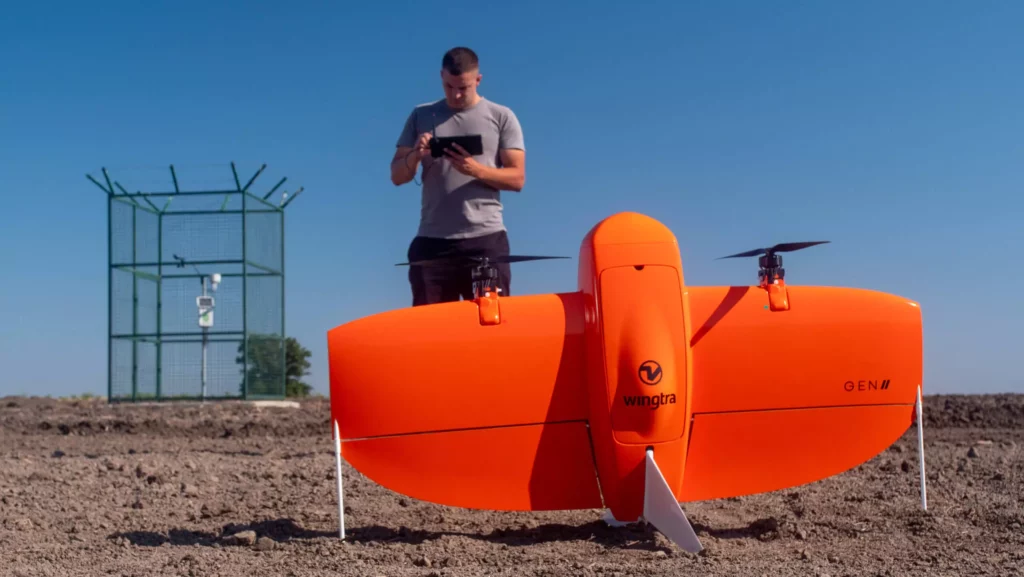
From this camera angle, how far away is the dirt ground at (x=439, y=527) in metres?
3.01

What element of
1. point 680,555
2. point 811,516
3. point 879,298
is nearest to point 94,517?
point 680,555

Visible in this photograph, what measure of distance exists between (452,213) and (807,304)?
164 centimetres

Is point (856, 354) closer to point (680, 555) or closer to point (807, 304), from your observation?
point (807, 304)

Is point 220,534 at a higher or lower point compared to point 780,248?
lower

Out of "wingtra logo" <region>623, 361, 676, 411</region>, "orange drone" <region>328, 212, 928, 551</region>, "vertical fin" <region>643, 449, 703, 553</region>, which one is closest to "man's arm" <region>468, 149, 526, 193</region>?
"orange drone" <region>328, 212, 928, 551</region>

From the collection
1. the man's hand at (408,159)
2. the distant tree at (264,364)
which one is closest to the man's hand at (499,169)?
the man's hand at (408,159)

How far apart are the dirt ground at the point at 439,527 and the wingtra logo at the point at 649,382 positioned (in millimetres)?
480

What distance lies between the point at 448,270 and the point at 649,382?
54.9 inches

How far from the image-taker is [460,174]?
14.1 ft

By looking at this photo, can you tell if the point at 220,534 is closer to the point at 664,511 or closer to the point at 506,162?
the point at 664,511

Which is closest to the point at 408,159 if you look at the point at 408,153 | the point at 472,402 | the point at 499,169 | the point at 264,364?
the point at 408,153

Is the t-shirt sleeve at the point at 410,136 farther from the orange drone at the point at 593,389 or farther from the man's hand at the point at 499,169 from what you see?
the orange drone at the point at 593,389

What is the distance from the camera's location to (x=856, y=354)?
10.9ft

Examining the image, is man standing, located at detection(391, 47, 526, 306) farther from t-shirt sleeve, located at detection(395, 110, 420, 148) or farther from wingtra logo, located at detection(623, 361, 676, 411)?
wingtra logo, located at detection(623, 361, 676, 411)
